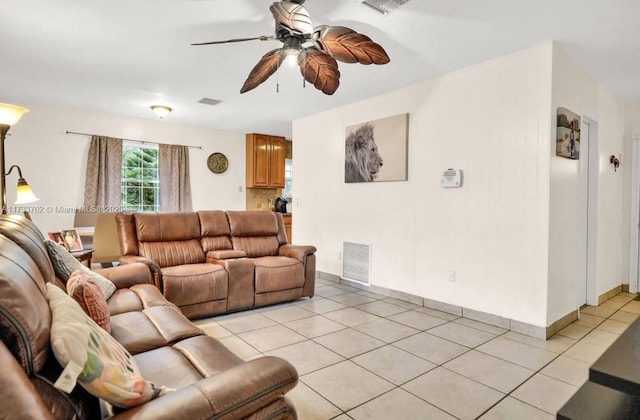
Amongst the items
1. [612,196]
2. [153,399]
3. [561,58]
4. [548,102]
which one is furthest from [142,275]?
[612,196]

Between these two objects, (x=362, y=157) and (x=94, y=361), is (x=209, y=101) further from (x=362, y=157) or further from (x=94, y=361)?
(x=94, y=361)

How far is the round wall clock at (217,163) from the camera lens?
21.6 ft

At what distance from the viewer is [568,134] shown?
312 centimetres

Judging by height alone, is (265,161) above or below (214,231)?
above

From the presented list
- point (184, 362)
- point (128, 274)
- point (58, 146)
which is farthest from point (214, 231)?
point (58, 146)

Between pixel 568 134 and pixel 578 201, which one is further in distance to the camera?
pixel 578 201

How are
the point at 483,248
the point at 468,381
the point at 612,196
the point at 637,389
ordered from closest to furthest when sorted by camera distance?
the point at 637,389 → the point at 468,381 → the point at 483,248 → the point at 612,196

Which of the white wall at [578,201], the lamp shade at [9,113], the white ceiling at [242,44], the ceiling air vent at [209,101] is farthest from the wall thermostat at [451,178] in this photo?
the lamp shade at [9,113]

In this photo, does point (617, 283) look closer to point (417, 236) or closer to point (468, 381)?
point (417, 236)

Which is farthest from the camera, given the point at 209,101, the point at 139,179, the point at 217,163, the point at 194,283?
the point at 217,163

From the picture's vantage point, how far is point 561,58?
3023 mm

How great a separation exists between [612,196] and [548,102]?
2.13 m

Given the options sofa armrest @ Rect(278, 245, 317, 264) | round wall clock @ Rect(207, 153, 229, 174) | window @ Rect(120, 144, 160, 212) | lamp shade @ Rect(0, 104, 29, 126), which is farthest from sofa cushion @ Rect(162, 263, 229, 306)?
round wall clock @ Rect(207, 153, 229, 174)

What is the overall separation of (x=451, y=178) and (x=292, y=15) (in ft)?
7.38
